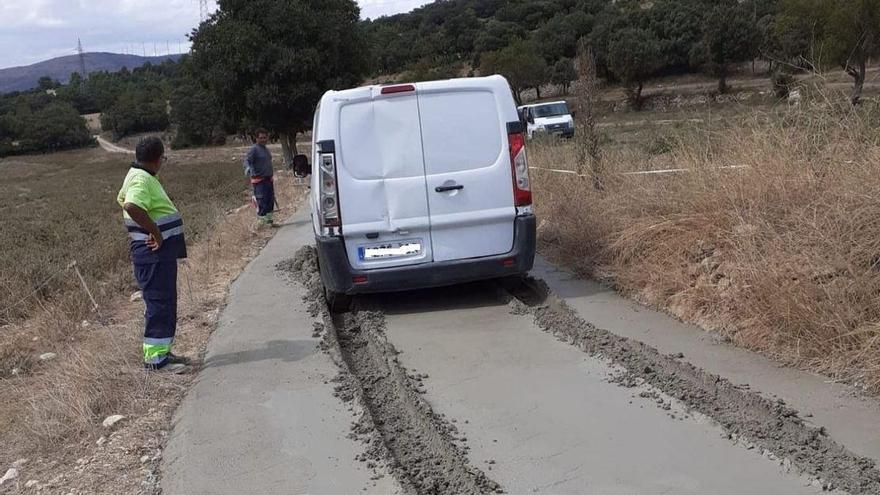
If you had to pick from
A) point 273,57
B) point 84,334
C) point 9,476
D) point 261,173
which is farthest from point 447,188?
point 273,57

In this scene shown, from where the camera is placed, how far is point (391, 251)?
7.63 metres

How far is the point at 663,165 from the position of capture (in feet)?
32.8

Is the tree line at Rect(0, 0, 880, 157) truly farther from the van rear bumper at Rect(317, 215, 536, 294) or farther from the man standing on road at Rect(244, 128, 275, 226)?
the man standing on road at Rect(244, 128, 275, 226)

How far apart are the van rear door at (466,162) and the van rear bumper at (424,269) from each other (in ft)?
0.37

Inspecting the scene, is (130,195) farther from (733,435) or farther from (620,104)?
(620,104)

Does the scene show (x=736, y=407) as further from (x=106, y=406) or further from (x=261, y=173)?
(x=261, y=173)

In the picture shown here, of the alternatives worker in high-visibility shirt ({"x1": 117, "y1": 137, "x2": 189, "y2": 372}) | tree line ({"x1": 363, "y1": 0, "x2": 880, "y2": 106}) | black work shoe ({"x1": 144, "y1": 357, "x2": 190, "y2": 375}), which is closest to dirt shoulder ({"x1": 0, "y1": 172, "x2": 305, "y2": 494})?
black work shoe ({"x1": 144, "y1": 357, "x2": 190, "y2": 375})

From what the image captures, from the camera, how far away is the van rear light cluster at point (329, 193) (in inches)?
294

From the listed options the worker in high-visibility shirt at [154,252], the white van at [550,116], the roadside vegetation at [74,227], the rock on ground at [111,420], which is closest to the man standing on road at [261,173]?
the roadside vegetation at [74,227]

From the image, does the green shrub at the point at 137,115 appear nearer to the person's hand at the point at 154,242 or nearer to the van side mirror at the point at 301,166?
the van side mirror at the point at 301,166

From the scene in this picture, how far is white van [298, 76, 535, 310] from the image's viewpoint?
7504 millimetres

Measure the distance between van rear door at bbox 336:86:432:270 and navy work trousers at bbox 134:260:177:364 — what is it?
1.76 m

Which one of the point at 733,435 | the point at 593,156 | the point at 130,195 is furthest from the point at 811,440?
the point at 593,156

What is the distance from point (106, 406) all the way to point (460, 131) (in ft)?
12.5
